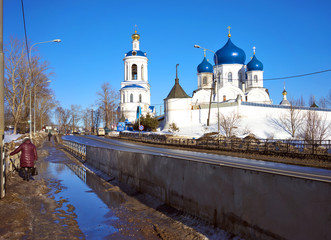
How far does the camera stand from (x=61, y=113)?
131 metres

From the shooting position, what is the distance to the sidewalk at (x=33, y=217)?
21.7 ft

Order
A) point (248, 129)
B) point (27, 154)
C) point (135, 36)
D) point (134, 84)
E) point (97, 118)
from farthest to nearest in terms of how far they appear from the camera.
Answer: point (97, 118)
point (135, 36)
point (134, 84)
point (248, 129)
point (27, 154)

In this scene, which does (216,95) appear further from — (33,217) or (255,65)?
(33,217)

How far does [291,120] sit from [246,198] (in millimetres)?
48785

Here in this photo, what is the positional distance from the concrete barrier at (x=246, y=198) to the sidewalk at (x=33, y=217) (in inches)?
99.8

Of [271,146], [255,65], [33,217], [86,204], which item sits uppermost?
[255,65]

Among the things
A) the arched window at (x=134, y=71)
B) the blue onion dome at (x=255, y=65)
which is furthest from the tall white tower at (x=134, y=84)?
the blue onion dome at (x=255, y=65)

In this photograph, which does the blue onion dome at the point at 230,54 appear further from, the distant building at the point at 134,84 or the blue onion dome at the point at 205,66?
the distant building at the point at 134,84

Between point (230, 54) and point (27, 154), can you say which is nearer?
point (27, 154)

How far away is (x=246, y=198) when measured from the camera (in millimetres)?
5859

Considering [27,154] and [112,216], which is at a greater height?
[27,154]

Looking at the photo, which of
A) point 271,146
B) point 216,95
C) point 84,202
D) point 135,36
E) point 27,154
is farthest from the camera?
point 135,36

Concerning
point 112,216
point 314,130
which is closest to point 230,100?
point 314,130

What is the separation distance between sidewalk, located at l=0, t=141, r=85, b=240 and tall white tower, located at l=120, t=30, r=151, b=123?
75.6 meters
